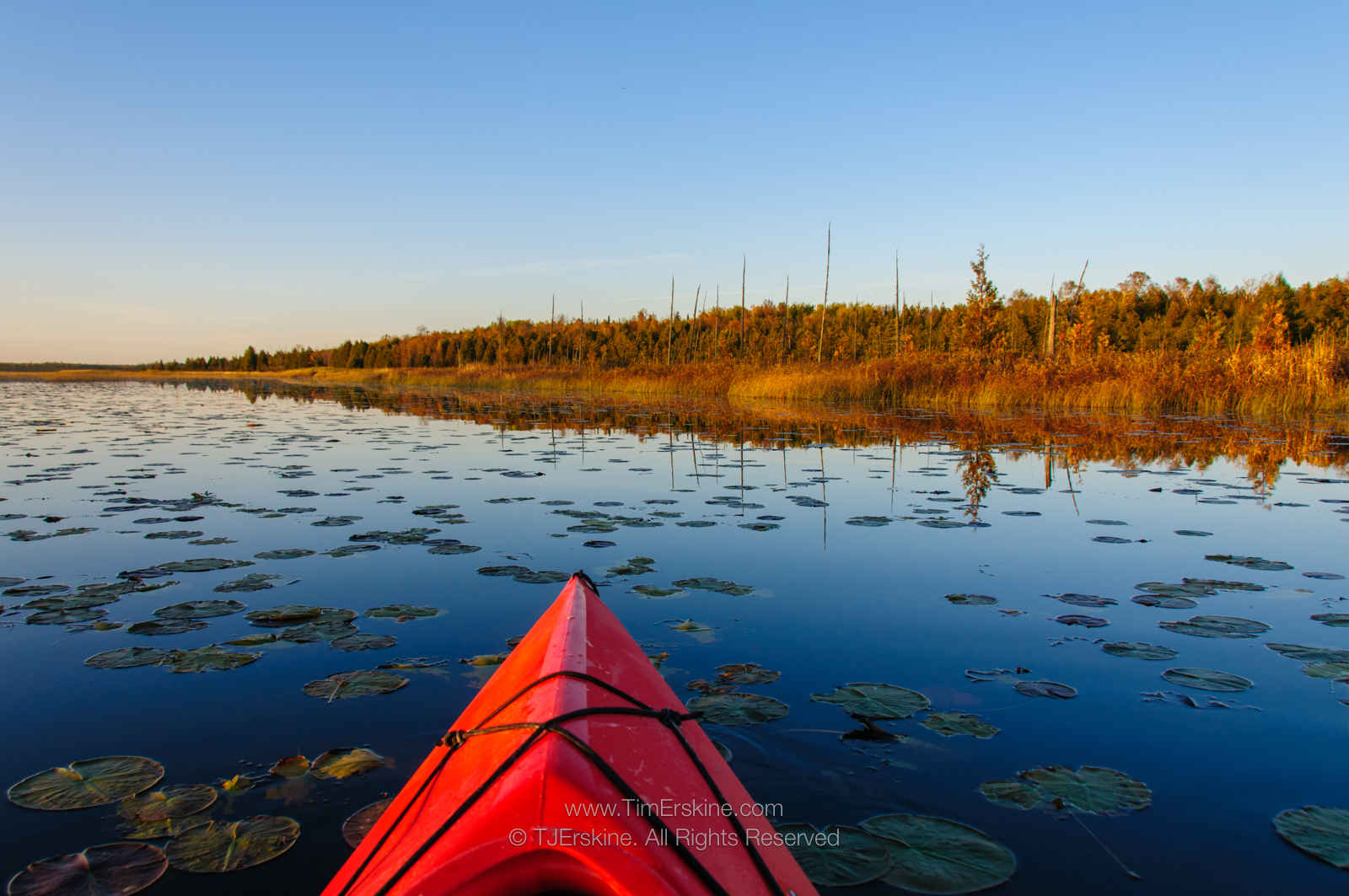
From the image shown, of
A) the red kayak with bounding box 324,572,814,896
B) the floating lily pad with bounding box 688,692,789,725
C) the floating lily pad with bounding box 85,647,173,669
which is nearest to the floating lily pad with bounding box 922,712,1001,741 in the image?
the floating lily pad with bounding box 688,692,789,725

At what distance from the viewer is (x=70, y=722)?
2.34 metres

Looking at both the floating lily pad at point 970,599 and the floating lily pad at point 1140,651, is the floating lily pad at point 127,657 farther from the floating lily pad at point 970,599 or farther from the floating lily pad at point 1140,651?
the floating lily pad at point 1140,651

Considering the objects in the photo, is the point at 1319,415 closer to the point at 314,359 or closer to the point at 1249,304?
the point at 1249,304

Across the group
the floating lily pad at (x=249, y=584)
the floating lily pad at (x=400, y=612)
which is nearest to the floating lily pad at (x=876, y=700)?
the floating lily pad at (x=400, y=612)

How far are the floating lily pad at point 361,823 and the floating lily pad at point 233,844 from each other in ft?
0.39

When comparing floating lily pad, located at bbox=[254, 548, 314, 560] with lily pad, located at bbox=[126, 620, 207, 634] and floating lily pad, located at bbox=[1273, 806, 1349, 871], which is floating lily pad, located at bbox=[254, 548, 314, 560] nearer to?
lily pad, located at bbox=[126, 620, 207, 634]

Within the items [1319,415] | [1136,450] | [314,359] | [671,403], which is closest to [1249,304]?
[1319,415]

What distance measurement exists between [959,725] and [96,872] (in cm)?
234

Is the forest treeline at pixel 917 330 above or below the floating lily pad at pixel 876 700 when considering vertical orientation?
above

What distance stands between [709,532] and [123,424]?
1372 centimetres

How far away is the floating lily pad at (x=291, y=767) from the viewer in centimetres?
205

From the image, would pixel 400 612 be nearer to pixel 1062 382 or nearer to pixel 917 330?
pixel 1062 382

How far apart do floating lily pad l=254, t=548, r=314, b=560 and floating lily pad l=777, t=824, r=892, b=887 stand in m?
3.70

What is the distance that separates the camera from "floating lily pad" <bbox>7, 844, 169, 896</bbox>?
156 centimetres
